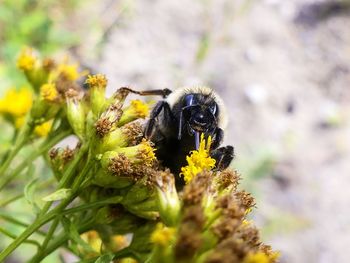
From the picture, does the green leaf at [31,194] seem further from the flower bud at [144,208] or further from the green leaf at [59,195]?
the flower bud at [144,208]

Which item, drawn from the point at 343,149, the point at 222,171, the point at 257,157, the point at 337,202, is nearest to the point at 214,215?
the point at 222,171

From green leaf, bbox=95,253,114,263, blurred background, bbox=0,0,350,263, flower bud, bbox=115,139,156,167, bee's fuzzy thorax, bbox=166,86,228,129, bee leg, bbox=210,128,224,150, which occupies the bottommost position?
green leaf, bbox=95,253,114,263

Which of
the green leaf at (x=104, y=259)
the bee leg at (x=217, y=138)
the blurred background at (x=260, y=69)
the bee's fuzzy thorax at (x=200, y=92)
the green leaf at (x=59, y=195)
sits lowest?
the green leaf at (x=104, y=259)

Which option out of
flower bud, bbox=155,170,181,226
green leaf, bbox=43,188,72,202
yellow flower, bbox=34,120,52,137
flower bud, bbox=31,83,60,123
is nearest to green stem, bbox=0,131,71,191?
flower bud, bbox=31,83,60,123

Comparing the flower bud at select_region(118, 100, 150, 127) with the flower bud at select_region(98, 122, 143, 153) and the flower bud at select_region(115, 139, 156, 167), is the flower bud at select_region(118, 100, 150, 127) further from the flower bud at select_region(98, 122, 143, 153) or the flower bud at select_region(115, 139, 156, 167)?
the flower bud at select_region(115, 139, 156, 167)

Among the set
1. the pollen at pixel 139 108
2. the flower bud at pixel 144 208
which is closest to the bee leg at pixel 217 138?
the pollen at pixel 139 108

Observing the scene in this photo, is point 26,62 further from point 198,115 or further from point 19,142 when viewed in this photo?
point 198,115

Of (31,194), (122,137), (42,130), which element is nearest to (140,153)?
(122,137)
